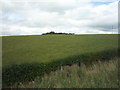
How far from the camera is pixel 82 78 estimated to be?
600 centimetres

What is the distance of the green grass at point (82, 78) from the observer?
545 centimetres

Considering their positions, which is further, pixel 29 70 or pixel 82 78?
pixel 82 78

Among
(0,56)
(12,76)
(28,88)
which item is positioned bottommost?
(28,88)

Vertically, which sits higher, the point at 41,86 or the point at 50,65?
the point at 50,65

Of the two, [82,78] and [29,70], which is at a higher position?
[29,70]

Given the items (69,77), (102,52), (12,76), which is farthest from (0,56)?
(102,52)

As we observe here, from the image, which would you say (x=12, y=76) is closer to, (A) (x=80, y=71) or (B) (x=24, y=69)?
(B) (x=24, y=69)

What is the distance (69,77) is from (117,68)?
80.0 inches

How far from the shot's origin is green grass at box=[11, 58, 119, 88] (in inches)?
215

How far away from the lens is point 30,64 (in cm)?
577

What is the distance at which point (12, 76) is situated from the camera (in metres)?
5.45

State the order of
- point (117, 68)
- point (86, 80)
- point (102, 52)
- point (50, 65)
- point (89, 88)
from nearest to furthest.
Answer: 1. point (89, 88)
2. point (86, 80)
3. point (50, 65)
4. point (117, 68)
5. point (102, 52)

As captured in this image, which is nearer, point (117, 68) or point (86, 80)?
point (86, 80)

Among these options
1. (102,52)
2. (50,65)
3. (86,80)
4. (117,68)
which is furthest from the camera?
(102,52)
